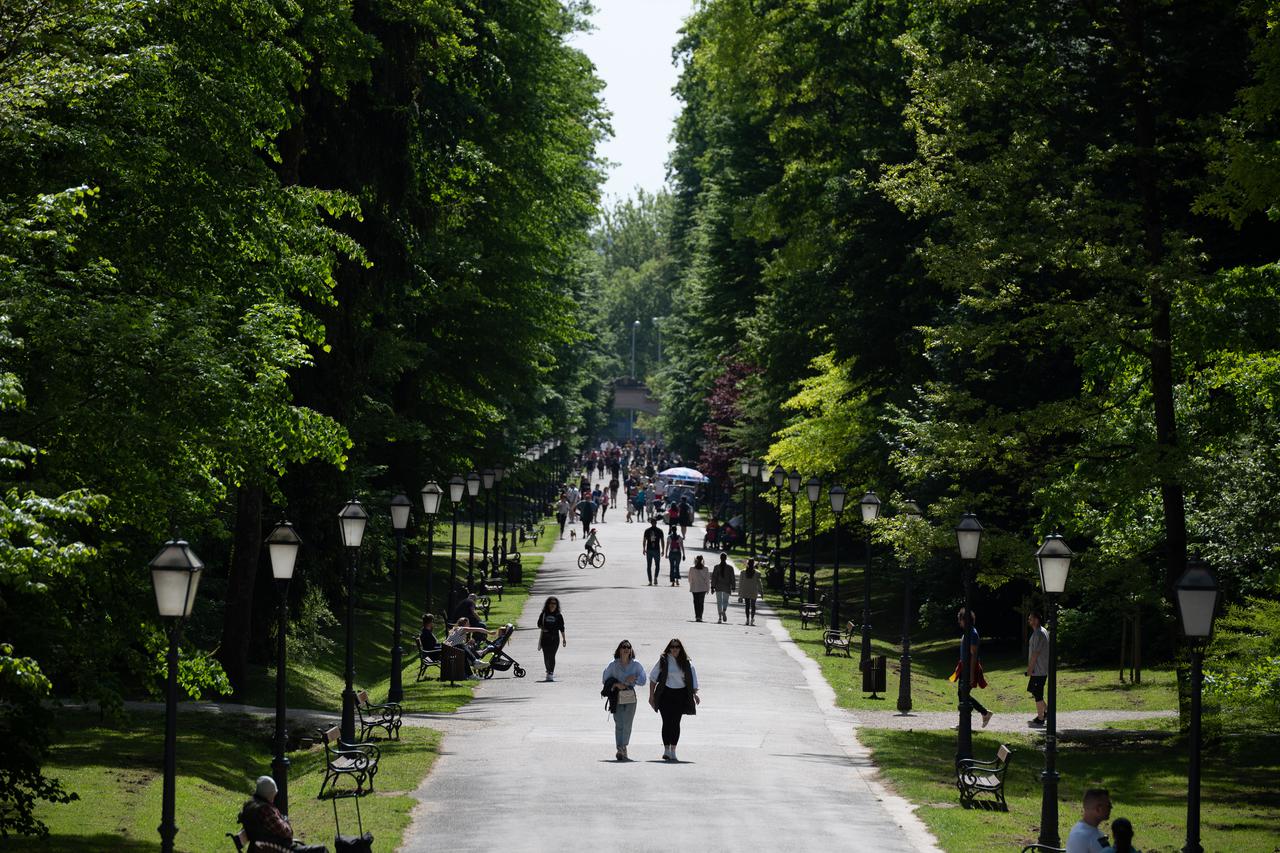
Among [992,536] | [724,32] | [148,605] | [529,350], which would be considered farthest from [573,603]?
[148,605]

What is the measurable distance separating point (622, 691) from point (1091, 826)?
9267mm

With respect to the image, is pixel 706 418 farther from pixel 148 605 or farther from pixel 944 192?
pixel 148 605

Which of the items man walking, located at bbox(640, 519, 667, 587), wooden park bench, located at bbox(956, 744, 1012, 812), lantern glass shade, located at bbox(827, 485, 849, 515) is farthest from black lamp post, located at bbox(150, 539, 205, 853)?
man walking, located at bbox(640, 519, 667, 587)

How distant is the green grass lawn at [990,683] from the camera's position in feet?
91.6

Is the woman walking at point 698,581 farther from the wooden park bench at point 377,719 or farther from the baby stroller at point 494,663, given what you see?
the wooden park bench at point 377,719

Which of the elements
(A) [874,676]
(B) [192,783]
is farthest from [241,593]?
(A) [874,676]

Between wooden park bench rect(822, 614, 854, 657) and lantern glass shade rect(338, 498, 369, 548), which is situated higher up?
lantern glass shade rect(338, 498, 369, 548)

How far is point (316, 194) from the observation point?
2139 centimetres

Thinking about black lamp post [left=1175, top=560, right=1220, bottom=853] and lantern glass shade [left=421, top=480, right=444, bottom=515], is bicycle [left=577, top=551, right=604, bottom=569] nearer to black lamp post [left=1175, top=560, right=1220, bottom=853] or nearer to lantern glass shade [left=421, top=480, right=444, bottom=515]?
lantern glass shade [left=421, top=480, right=444, bottom=515]

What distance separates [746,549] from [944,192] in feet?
136

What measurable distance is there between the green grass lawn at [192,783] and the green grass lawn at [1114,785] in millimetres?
6093

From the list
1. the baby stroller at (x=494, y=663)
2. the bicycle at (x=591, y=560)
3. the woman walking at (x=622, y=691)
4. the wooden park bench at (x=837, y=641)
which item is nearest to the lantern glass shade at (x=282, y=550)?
the woman walking at (x=622, y=691)

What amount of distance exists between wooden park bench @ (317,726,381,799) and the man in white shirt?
871 cm

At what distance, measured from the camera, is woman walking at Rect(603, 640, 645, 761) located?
21.2 m
